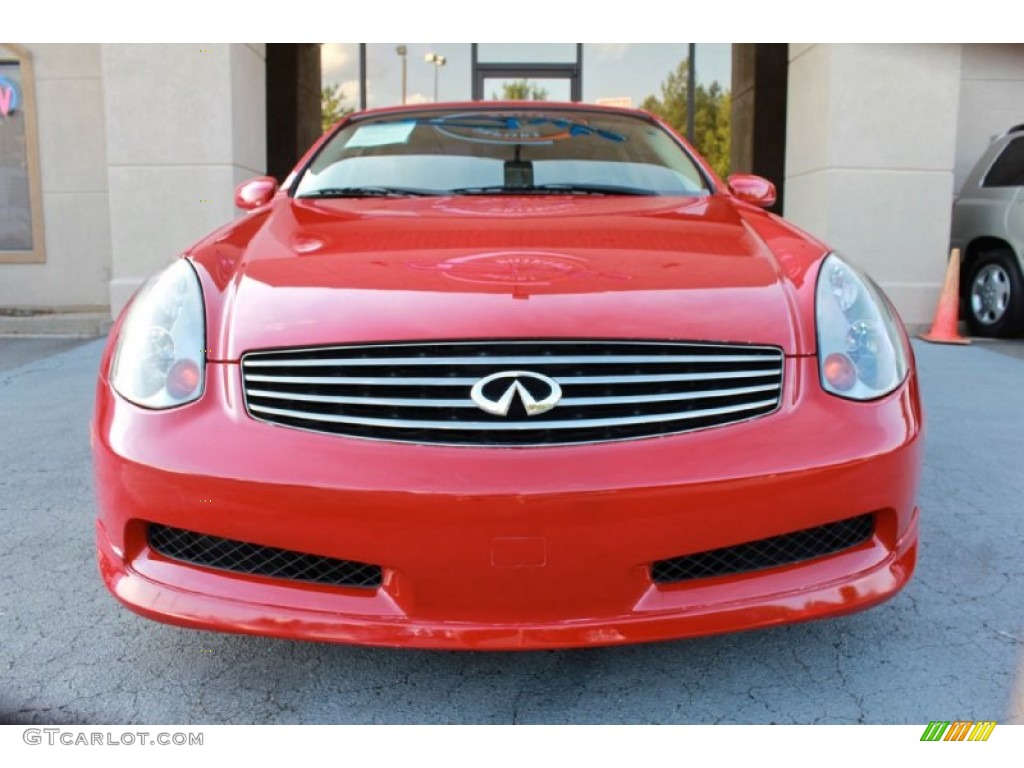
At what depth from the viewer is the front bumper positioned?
1590 millimetres

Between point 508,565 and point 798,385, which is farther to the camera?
point 798,385

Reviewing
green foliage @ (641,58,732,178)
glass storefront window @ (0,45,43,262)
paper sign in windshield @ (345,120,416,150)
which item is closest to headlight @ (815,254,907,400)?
paper sign in windshield @ (345,120,416,150)

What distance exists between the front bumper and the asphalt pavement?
0.29 meters

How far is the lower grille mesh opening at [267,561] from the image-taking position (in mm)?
1697

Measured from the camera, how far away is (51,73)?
7934mm

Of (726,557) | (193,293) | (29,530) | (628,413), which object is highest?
(193,293)

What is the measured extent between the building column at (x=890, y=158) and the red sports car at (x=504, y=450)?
572 cm

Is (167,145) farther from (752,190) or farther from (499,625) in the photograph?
(499,625)

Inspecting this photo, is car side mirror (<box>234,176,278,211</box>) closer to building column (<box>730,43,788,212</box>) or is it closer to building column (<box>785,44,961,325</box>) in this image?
building column (<box>785,44,961,325</box>)

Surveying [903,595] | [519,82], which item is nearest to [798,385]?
[903,595]

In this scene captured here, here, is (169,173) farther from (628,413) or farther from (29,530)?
(628,413)

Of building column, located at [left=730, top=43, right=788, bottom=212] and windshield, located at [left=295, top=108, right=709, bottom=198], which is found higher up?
building column, located at [left=730, top=43, right=788, bottom=212]

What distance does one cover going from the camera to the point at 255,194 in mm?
3037
